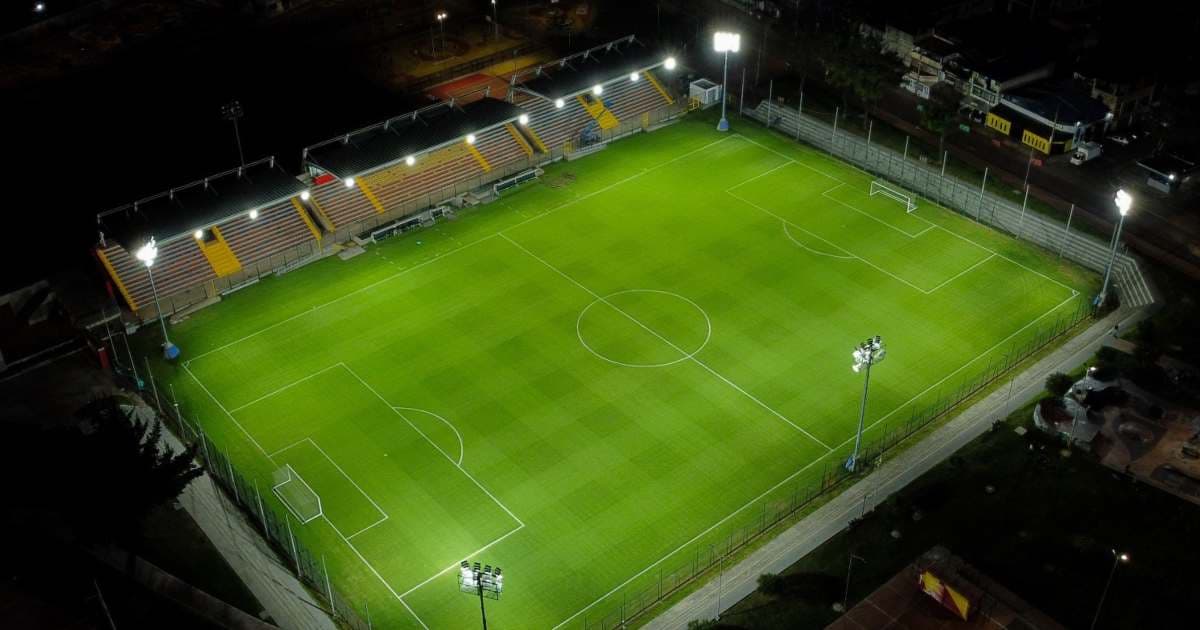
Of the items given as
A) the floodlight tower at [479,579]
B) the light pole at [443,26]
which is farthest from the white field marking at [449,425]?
the light pole at [443,26]

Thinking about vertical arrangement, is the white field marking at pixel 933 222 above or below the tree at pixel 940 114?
below

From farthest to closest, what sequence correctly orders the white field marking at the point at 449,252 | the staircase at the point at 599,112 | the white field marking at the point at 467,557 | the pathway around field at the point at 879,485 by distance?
the staircase at the point at 599,112, the white field marking at the point at 449,252, the white field marking at the point at 467,557, the pathway around field at the point at 879,485

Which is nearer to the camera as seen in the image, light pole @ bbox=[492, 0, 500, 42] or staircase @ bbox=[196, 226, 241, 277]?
staircase @ bbox=[196, 226, 241, 277]

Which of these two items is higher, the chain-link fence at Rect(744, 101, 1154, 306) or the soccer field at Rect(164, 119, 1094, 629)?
the chain-link fence at Rect(744, 101, 1154, 306)

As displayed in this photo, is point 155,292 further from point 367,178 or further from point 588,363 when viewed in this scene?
point 588,363

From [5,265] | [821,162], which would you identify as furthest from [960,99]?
[5,265]

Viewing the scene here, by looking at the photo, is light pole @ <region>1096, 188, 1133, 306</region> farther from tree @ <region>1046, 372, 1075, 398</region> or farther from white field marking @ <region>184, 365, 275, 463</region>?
white field marking @ <region>184, 365, 275, 463</region>

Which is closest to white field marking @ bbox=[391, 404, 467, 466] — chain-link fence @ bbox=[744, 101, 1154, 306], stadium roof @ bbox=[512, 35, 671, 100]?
stadium roof @ bbox=[512, 35, 671, 100]

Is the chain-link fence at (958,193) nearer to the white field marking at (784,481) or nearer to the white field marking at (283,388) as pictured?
the white field marking at (784,481)
